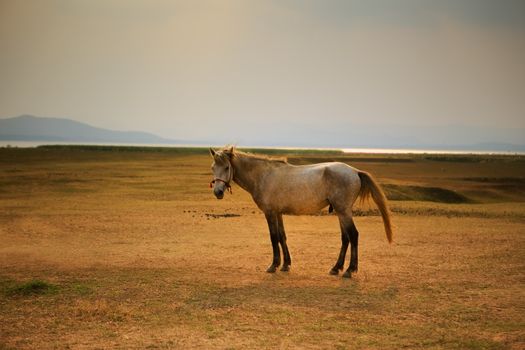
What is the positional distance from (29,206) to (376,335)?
1927cm

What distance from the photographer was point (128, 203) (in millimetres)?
23969

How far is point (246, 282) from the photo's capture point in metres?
10.1

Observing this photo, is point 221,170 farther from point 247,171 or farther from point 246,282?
point 246,282

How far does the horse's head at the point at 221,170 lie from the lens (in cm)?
1123

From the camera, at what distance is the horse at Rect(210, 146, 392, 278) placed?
11109mm

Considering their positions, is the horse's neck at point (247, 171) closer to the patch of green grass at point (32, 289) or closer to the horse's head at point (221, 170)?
the horse's head at point (221, 170)

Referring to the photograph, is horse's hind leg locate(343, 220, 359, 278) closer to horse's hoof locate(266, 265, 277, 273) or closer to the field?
the field

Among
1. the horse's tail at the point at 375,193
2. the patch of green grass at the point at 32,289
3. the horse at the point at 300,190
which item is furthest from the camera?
the horse's tail at the point at 375,193

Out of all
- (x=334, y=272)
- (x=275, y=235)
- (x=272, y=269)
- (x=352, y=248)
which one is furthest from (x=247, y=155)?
(x=334, y=272)

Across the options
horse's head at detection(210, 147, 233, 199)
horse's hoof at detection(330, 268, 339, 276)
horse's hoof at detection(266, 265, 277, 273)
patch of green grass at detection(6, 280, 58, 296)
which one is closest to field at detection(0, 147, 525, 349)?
patch of green grass at detection(6, 280, 58, 296)

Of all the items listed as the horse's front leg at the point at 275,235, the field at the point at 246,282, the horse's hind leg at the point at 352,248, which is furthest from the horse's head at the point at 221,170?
the horse's hind leg at the point at 352,248

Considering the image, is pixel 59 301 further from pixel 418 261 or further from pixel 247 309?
pixel 418 261

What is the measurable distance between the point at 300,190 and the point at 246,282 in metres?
2.46

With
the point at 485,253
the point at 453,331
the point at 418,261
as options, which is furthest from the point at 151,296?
the point at 485,253
